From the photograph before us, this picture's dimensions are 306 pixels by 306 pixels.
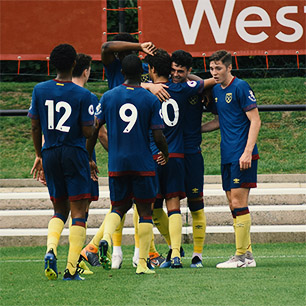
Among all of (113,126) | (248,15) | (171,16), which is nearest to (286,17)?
(248,15)

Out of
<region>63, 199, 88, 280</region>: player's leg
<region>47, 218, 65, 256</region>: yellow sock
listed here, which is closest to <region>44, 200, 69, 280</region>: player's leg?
<region>47, 218, 65, 256</region>: yellow sock

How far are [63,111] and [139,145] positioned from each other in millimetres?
766

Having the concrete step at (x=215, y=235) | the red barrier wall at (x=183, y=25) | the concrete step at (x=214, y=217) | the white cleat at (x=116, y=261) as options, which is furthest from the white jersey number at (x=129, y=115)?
the red barrier wall at (x=183, y=25)

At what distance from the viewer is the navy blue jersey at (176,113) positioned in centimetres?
771

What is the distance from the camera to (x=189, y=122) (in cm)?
787

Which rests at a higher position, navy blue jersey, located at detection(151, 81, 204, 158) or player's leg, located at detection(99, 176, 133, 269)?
navy blue jersey, located at detection(151, 81, 204, 158)

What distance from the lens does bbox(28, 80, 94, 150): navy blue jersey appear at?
21.6ft

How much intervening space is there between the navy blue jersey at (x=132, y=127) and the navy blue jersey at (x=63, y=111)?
32cm

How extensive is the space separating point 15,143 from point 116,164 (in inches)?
396

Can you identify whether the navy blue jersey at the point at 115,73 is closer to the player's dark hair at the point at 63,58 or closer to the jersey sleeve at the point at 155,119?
the jersey sleeve at the point at 155,119

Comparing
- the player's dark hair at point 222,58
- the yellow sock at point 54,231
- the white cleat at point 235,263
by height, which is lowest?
the white cleat at point 235,263

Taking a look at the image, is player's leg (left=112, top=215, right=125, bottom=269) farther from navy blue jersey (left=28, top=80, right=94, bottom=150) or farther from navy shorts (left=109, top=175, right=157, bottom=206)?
navy blue jersey (left=28, top=80, right=94, bottom=150)

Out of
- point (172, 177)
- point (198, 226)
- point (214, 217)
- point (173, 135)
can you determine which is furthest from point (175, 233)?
point (214, 217)

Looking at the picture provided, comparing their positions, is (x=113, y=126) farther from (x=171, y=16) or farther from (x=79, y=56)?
(x=171, y=16)
